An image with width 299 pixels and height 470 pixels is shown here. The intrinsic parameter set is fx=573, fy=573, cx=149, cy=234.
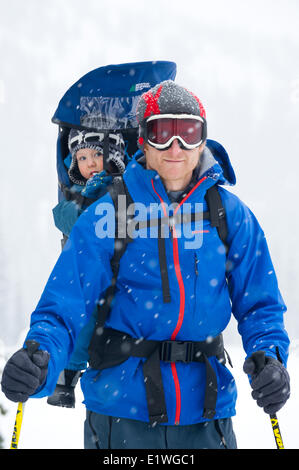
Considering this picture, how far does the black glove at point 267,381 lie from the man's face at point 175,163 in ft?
3.69

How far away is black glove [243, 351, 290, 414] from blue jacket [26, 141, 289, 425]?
207mm

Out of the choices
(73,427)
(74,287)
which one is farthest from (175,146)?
(73,427)

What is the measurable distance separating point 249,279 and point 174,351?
63cm

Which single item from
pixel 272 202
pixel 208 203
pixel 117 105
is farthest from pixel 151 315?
pixel 272 202

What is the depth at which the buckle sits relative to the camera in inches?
125

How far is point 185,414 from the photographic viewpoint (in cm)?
320

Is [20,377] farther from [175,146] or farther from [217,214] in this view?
[175,146]

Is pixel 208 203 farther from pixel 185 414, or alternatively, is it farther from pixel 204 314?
pixel 185 414

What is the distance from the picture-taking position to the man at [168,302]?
10.4 feet

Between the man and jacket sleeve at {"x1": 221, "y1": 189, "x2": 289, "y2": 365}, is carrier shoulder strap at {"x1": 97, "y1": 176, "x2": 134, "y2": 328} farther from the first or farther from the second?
jacket sleeve at {"x1": 221, "y1": 189, "x2": 289, "y2": 365}

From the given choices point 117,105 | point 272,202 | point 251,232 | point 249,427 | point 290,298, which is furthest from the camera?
point 272,202

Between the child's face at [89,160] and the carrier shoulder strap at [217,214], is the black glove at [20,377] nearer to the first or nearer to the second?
the carrier shoulder strap at [217,214]

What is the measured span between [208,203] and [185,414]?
1203 millimetres

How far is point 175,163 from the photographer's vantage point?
3.38m
